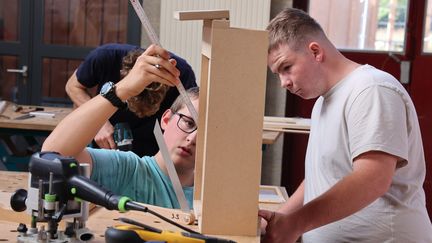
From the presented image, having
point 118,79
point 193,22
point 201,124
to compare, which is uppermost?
point 193,22

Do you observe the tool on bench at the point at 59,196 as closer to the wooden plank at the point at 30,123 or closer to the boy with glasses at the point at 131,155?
the boy with glasses at the point at 131,155

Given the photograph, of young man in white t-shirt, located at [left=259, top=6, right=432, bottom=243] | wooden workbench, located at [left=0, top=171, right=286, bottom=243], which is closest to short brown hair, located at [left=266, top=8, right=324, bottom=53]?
young man in white t-shirt, located at [left=259, top=6, right=432, bottom=243]

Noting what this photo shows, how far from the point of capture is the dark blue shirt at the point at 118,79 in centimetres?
344

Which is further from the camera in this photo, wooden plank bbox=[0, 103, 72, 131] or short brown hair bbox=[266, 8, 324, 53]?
wooden plank bbox=[0, 103, 72, 131]

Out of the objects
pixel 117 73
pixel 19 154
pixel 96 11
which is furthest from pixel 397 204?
pixel 96 11

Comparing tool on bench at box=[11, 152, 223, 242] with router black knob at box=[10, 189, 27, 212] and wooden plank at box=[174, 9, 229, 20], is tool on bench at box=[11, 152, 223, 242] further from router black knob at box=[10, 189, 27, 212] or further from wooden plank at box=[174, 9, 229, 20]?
wooden plank at box=[174, 9, 229, 20]

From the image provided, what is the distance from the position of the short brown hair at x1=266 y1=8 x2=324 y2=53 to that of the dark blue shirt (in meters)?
1.38

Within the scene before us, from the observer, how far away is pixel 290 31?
6.42 ft

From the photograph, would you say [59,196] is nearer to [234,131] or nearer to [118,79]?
[234,131]

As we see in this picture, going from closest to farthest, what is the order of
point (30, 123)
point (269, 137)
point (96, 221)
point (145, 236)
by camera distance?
point (145, 236)
point (96, 221)
point (269, 137)
point (30, 123)

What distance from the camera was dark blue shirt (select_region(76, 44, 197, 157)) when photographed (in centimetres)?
344

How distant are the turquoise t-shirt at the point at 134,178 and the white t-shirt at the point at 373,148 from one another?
426 mm

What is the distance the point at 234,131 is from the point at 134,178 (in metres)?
0.62

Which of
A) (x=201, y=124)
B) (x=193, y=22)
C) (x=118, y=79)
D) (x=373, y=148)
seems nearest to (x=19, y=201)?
(x=201, y=124)
